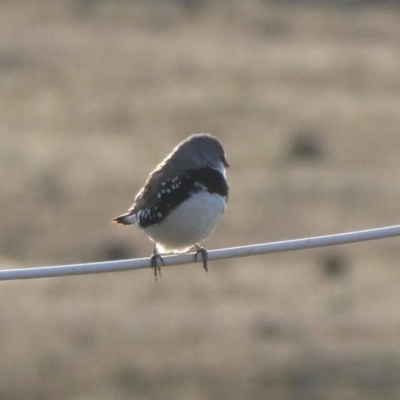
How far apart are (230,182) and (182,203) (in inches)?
618

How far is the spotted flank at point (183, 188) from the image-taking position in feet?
23.7

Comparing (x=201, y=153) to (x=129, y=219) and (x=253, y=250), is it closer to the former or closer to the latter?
(x=129, y=219)

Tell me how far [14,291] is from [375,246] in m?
4.91

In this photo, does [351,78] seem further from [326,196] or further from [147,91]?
[326,196]

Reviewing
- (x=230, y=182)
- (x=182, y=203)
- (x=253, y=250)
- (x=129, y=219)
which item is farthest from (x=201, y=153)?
(x=230, y=182)

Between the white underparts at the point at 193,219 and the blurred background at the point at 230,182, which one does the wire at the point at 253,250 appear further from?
the blurred background at the point at 230,182

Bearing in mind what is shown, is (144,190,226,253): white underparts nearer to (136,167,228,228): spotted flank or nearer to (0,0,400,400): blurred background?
(136,167,228,228): spotted flank

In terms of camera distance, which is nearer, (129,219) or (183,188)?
(183,188)

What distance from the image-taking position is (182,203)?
284 inches

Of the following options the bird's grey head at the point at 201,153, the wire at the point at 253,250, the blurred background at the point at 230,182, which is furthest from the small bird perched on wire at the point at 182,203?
the blurred background at the point at 230,182

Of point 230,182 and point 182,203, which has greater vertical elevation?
point 230,182

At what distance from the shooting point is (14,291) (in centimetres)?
1691

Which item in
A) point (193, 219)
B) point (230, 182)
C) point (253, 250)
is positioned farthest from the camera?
point (230, 182)

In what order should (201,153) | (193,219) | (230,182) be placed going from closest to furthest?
(193,219), (201,153), (230,182)
